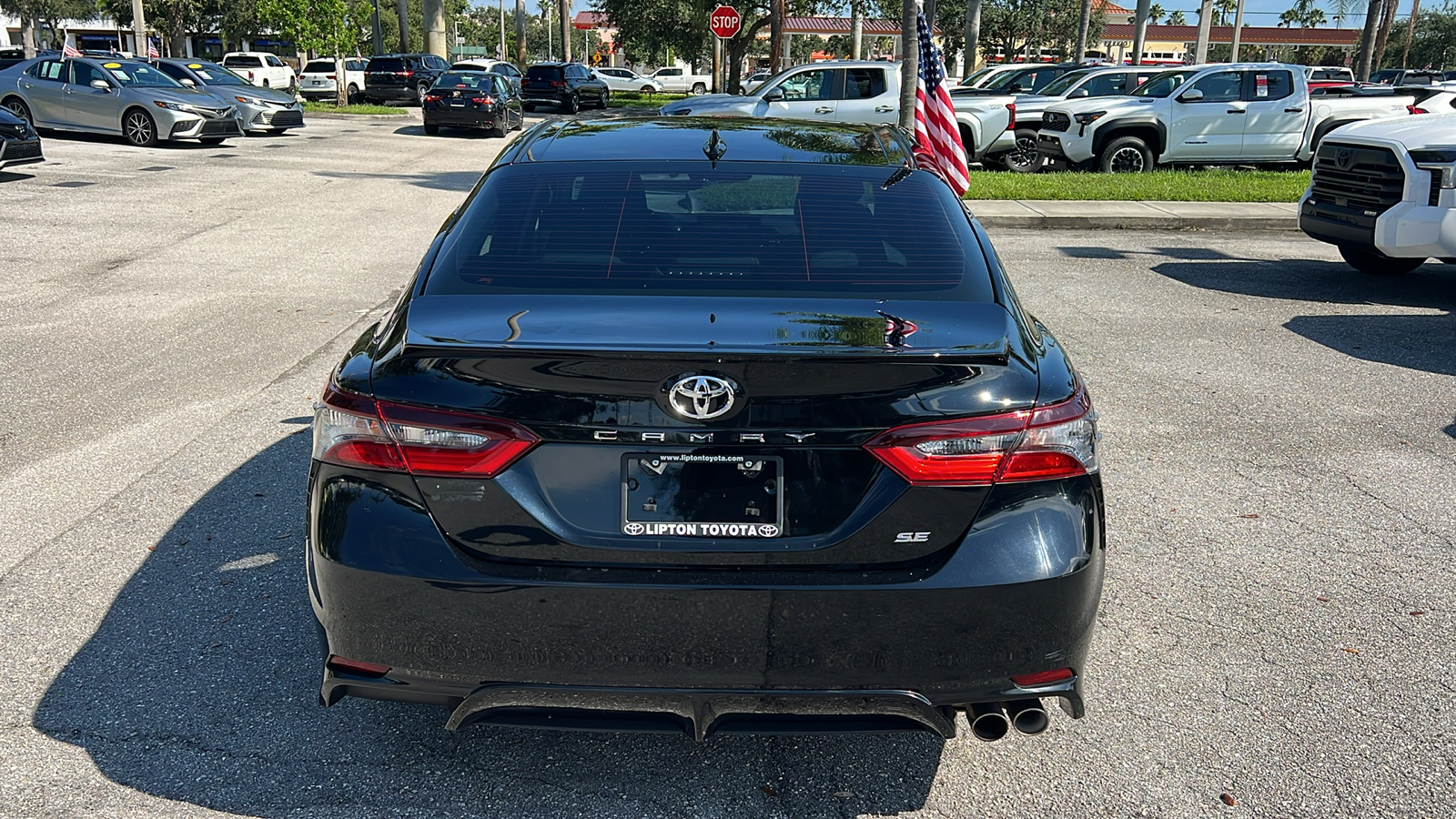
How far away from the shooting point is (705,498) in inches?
105

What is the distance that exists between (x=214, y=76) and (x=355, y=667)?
27499mm

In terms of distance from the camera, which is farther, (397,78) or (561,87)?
(397,78)

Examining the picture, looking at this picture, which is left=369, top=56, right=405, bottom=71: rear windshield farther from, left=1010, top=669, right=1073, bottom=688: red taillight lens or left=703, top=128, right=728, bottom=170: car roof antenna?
left=1010, top=669, right=1073, bottom=688: red taillight lens

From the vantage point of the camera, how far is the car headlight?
9.27 meters

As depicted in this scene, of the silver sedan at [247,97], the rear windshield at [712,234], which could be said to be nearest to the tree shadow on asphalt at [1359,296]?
the rear windshield at [712,234]

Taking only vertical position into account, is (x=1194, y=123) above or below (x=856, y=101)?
below

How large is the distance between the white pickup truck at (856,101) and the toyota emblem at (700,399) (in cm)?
1723

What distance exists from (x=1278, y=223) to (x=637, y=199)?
13.3 metres

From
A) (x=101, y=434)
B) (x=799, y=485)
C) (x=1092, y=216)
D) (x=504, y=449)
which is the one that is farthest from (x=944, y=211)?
(x=1092, y=216)

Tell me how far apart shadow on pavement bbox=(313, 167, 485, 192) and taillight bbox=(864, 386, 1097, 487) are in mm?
15247

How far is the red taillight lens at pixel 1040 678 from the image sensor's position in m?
2.79

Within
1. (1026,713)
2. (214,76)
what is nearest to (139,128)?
(214,76)

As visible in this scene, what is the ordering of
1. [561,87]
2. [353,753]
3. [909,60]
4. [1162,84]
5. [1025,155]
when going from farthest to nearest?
[561,87], [1025,155], [1162,84], [909,60], [353,753]

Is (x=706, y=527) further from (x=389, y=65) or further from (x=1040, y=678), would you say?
(x=389, y=65)
